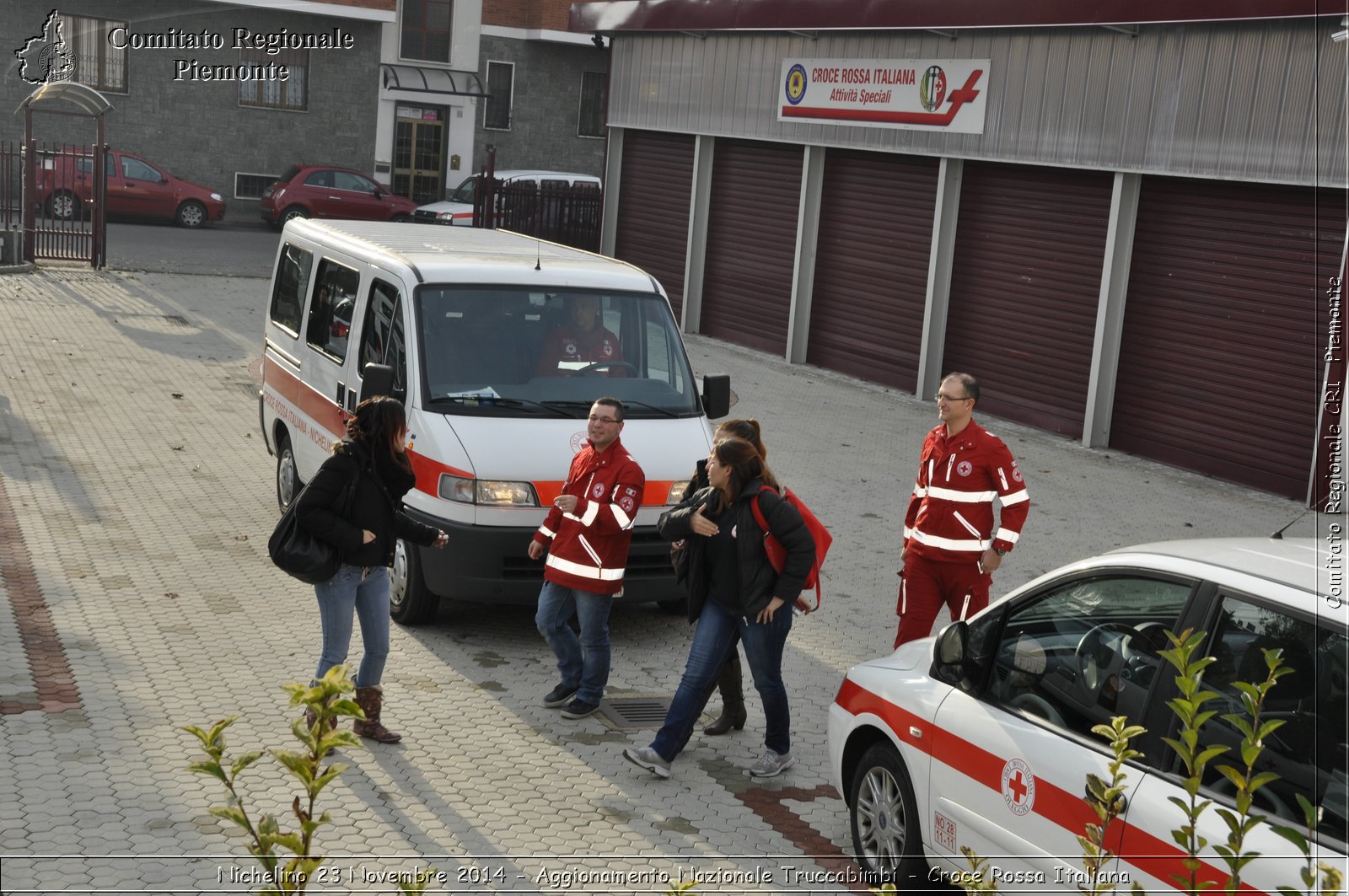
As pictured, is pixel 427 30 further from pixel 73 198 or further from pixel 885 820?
pixel 885 820

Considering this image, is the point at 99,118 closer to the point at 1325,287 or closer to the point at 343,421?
the point at 343,421

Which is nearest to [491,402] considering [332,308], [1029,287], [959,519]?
[332,308]

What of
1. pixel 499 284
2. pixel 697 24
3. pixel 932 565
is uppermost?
pixel 697 24

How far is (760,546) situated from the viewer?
6367mm

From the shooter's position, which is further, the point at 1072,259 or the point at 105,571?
the point at 1072,259

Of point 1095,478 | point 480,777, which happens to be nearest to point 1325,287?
point 1095,478

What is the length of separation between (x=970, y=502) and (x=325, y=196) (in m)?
28.7

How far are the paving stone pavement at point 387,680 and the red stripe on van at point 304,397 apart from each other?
0.94 m

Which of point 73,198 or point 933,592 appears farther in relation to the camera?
point 73,198

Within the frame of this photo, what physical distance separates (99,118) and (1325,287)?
2005 cm

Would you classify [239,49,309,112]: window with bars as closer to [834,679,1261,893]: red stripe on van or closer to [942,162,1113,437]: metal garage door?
[942,162,1113,437]: metal garage door

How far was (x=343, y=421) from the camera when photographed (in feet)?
30.0

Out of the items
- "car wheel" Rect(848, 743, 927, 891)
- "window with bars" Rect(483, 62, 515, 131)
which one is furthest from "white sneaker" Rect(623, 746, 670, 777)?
"window with bars" Rect(483, 62, 515, 131)

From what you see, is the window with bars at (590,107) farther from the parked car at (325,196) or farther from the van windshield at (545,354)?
the van windshield at (545,354)
